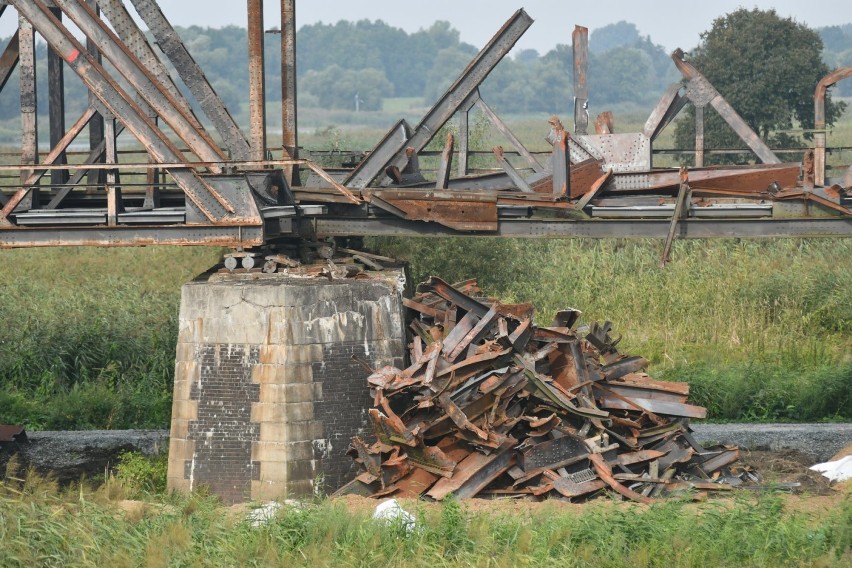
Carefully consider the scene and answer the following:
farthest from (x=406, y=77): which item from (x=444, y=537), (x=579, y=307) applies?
(x=444, y=537)

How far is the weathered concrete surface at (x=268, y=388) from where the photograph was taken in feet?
47.5

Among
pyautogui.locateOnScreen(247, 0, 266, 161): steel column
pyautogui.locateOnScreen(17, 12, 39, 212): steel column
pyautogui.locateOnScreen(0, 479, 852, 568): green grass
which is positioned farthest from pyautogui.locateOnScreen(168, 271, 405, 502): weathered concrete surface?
pyautogui.locateOnScreen(17, 12, 39, 212): steel column

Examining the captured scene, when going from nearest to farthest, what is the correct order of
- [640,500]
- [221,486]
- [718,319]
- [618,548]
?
[618,548]
[640,500]
[221,486]
[718,319]

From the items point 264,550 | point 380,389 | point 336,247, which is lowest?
point 264,550

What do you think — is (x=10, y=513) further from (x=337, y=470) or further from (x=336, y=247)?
(x=336, y=247)

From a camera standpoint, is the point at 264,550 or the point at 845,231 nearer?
the point at 264,550

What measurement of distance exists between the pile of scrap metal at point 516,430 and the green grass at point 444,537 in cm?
96

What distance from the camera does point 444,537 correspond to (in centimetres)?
1215

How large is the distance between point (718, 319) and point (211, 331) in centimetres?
1235

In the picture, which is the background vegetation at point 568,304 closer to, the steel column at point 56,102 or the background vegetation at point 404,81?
the steel column at point 56,102

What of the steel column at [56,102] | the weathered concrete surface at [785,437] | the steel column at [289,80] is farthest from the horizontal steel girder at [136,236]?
the weathered concrete surface at [785,437]

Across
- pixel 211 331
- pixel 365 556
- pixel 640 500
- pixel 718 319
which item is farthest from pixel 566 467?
pixel 718 319

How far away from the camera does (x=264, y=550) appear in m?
12.1

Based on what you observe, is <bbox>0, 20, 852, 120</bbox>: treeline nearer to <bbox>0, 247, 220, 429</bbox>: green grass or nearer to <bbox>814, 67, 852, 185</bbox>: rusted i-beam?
<bbox>0, 247, 220, 429</bbox>: green grass
